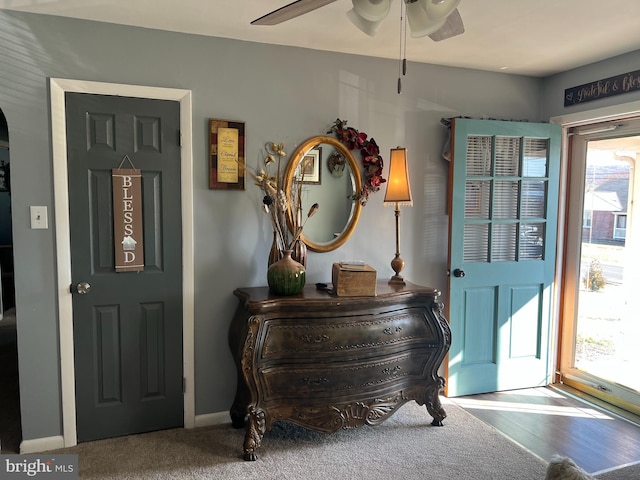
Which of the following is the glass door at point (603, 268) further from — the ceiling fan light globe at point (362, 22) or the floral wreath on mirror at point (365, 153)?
the ceiling fan light globe at point (362, 22)

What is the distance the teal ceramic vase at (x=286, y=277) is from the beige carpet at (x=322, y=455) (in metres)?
0.89

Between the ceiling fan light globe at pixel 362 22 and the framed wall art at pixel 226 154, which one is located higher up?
the ceiling fan light globe at pixel 362 22

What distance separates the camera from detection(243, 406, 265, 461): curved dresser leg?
251 centimetres

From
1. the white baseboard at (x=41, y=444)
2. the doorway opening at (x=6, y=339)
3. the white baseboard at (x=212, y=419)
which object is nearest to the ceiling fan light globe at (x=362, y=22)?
the doorway opening at (x=6, y=339)

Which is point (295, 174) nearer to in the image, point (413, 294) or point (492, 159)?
point (413, 294)

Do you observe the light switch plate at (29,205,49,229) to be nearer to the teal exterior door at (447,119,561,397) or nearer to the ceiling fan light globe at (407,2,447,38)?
the ceiling fan light globe at (407,2,447,38)

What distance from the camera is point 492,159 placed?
3.38 m

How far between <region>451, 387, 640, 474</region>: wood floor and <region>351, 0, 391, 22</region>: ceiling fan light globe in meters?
2.45

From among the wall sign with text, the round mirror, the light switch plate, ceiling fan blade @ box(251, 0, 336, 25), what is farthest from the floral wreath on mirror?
the light switch plate

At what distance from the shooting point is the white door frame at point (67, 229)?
2523 millimetres

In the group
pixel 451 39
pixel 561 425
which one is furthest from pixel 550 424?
pixel 451 39

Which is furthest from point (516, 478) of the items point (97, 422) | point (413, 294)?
point (97, 422)

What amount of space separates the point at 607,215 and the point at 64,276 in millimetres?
3625

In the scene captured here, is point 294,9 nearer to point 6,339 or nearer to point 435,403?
point 435,403
